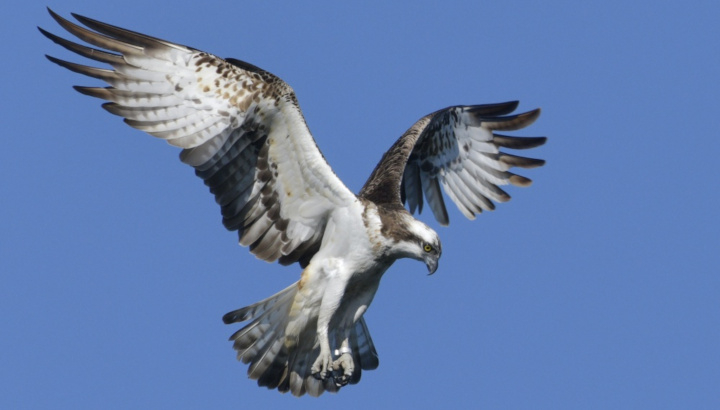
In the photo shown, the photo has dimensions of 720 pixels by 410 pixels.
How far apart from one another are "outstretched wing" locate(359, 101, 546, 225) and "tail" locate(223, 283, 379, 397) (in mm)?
2417

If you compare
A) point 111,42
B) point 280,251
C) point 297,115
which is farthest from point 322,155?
point 111,42

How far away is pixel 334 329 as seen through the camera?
13.2 metres

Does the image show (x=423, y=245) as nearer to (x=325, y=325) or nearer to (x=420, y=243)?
(x=420, y=243)

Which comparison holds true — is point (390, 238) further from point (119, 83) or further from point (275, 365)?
point (119, 83)

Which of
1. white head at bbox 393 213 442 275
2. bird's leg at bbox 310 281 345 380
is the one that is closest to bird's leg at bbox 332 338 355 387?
bird's leg at bbox 310 281 345 380

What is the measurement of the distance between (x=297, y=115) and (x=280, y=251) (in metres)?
1.75

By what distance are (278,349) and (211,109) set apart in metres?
2.88

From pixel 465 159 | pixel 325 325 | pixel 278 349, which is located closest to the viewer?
pixel 325 325

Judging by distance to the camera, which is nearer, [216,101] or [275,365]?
[216,101]

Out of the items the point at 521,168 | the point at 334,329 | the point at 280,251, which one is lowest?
the point at 334,329

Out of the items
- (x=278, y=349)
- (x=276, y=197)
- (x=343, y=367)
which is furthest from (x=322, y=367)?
(x=276, y=197)

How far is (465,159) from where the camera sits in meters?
15.5

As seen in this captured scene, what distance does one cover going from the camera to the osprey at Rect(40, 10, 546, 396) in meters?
12.3

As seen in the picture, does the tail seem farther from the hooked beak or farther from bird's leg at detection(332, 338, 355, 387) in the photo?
the hooked beak
